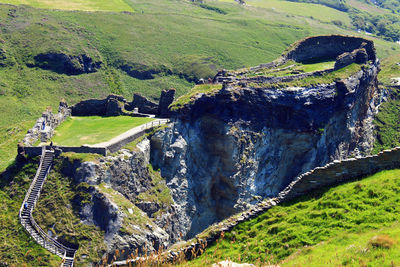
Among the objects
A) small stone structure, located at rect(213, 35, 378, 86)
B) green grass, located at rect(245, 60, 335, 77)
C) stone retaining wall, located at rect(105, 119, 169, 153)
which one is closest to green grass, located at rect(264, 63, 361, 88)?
small stone structure, located at rect(213, 35, 378, 86)

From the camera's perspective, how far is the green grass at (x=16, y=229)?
1083 inches

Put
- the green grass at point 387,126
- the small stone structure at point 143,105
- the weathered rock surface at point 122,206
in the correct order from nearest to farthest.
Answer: the weathered rock surface at point 122,206 → the small stone structure at point 143,105 → the green grass at point 387,126

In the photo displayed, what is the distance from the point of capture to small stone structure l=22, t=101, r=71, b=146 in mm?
34981

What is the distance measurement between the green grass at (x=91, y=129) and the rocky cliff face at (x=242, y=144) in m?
3.92

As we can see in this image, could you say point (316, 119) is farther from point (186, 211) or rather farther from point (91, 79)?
point (91, 79)

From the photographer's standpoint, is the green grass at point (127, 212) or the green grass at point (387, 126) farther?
the green grass at point (387, 126)

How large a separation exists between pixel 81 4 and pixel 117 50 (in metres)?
34.9

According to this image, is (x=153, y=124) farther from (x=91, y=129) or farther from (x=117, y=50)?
(x=117, y=50)

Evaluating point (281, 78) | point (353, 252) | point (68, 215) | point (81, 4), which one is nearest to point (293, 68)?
point (281, 78)

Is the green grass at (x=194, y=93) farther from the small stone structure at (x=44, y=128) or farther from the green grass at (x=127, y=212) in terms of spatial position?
the green grass at (x=127, y=212)

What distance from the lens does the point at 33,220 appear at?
2950 cm

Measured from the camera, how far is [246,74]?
55062mm

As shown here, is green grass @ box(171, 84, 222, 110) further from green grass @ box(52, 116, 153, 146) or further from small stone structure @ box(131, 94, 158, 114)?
small stone structure @ box(131, 94, 158, 114)

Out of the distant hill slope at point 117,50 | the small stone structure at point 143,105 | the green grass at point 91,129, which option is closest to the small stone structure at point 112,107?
the small stone structure at point 143,105
